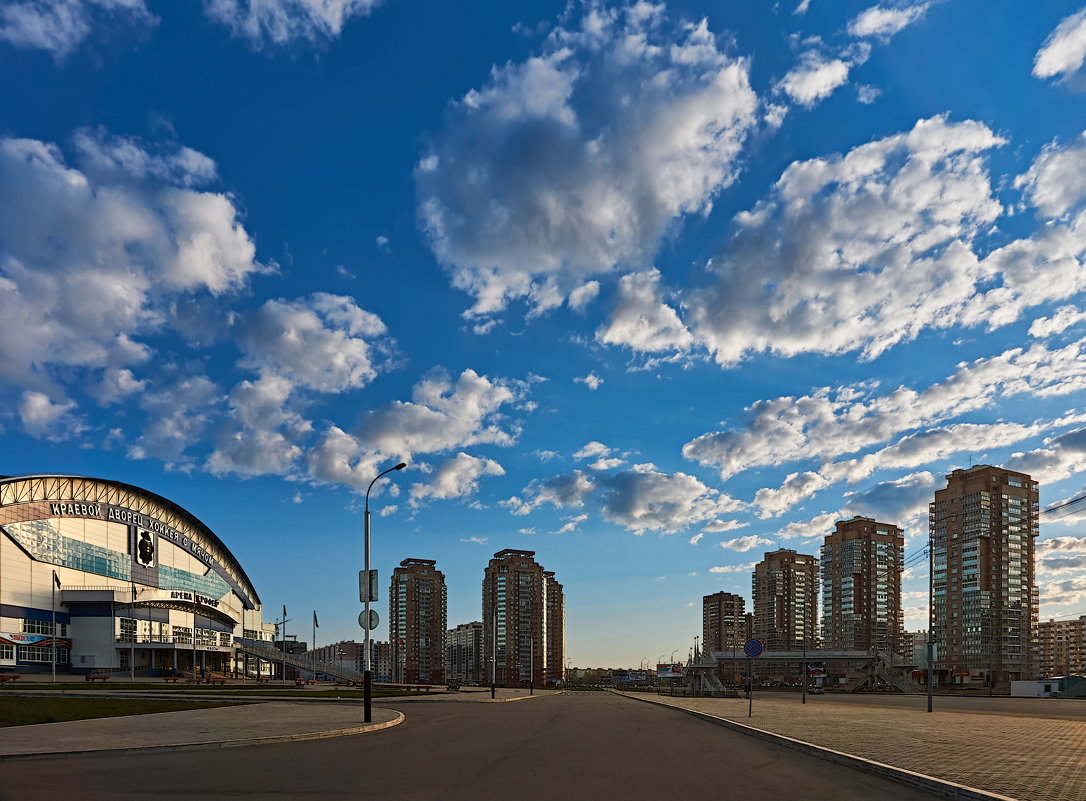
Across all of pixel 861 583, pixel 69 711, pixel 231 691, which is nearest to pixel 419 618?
pixel 861 583

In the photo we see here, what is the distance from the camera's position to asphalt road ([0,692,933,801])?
422 inches

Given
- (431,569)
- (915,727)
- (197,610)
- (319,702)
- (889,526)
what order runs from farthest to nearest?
(431,569) < (889,526) < (197,610) < (319,702) < (915,727)

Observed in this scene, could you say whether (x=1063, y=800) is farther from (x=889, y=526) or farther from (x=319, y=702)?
(x=889, y=526)

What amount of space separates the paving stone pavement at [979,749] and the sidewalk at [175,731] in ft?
42.2

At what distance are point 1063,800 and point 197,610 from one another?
111m

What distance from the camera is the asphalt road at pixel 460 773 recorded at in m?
10.7

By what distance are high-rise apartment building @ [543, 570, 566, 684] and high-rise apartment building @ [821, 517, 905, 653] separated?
56942mm

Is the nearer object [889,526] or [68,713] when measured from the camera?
[68,713]

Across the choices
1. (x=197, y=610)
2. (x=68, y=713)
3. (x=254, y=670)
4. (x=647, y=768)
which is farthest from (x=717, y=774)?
(x=254, y=670)

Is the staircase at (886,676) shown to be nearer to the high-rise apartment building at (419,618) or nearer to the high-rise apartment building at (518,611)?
the high-rise apartment building at (518,611)

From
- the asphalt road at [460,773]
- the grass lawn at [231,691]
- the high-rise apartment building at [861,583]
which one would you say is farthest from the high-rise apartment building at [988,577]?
the asphalt road at [460,773]

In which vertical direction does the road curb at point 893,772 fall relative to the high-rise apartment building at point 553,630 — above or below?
above

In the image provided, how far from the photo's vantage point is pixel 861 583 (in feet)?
486

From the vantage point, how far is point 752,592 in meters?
182
